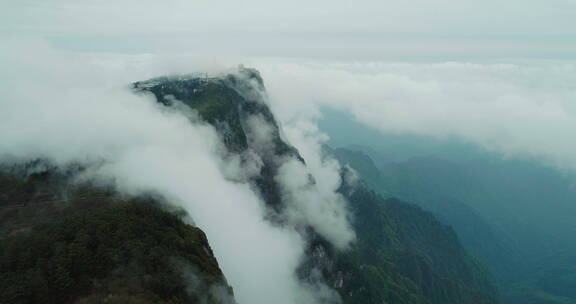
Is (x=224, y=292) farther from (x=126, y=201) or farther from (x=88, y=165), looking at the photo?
(x=88, y=165)

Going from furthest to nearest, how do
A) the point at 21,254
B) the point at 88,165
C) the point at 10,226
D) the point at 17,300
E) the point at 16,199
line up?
the point at 88,165 → the point at 16,199 → the point at 10,226 → the point at 21,254 → the point at 17,300

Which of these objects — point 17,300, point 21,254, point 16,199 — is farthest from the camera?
point 16,199

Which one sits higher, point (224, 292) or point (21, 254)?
point (21, 254)

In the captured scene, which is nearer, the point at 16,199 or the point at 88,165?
the point at 16,199

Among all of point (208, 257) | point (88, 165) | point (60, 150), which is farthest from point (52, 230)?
point (60, 150)

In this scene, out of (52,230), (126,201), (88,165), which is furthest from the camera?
(88,165)

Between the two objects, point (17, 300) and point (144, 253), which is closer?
point (17, 300)

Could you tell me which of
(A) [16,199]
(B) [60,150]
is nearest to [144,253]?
(A) [16,199]

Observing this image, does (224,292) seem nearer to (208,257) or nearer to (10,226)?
(208,257)

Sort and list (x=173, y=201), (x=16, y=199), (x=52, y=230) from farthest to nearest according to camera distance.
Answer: (x=173, y=201)
(x=16, y=199)
(x=52, y=230)
